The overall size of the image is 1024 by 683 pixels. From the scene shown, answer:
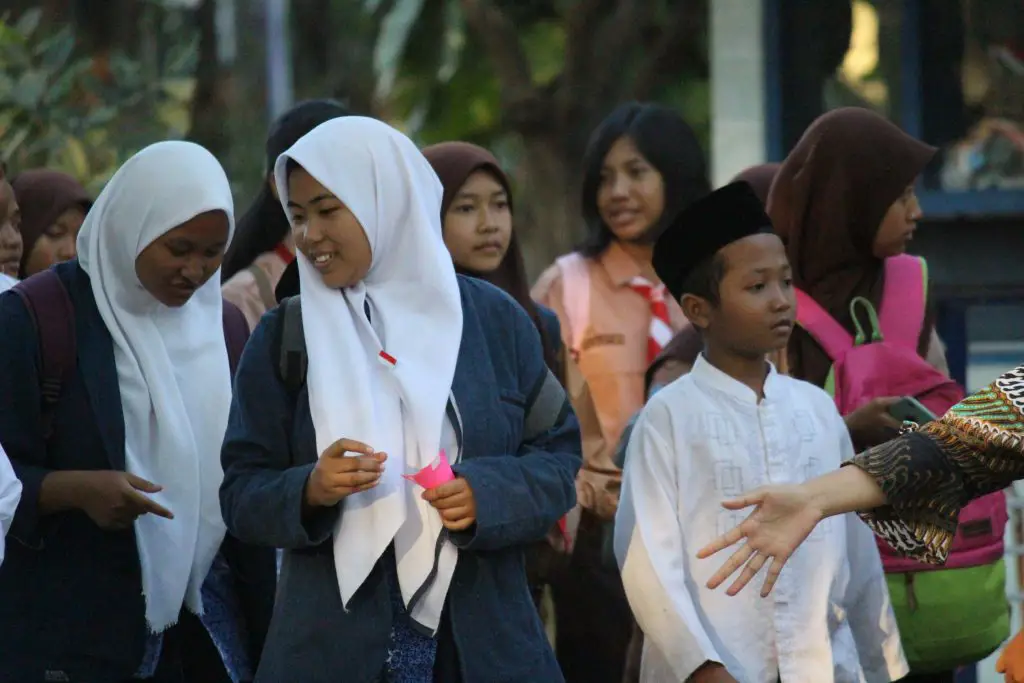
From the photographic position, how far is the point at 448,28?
16.6 meters

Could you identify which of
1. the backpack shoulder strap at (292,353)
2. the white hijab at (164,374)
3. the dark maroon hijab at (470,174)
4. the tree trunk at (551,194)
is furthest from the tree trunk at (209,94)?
the backpack shoulder strap at (292,353)

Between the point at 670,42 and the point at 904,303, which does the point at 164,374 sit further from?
the point at 670,42

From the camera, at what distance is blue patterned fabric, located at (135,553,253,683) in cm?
452

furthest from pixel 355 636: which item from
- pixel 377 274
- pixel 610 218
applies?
pixel 610 218

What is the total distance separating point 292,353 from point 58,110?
17.2ft

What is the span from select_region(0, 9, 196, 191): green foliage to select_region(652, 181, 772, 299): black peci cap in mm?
4406

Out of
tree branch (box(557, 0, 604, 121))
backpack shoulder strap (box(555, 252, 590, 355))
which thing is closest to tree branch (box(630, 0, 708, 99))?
tree branch (box(557, 0, 604, 121))

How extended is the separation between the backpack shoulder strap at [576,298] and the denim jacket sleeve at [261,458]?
2148 millimetres

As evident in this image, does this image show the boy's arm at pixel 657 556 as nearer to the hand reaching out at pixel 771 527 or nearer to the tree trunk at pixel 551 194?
the hand reaching out at pixel 771 527

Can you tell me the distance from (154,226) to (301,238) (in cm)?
62

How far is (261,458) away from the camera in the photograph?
3.94 meters

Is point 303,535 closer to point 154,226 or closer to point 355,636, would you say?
point 355,636

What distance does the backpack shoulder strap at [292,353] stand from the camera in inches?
155

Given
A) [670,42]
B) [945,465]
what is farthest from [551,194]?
[945,465]
